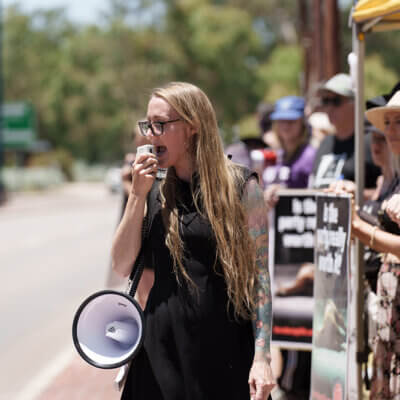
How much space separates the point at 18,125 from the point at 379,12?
37783mm

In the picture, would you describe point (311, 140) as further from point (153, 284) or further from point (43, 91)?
point (43, 91)

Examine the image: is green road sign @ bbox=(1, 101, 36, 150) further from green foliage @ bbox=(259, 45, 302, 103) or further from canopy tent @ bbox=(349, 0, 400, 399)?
canopy tent @ bbox=(349, 0, 400, 399)

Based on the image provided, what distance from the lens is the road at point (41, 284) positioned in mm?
6605

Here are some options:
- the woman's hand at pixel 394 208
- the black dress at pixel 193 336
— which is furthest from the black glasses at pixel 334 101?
the black dress at pixel 193 336

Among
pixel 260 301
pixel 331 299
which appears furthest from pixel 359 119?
pixel 260 301

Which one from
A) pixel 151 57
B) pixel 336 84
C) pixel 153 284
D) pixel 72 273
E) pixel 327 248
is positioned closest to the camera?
pixel 153 284

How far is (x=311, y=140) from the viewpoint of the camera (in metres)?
7.64

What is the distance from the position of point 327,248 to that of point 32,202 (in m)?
32.5

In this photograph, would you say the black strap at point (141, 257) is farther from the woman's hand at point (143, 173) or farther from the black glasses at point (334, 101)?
the black glasses at point (334, 101)

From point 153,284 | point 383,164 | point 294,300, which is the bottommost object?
point 294,300

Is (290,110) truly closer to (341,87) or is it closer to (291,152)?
(291,152)

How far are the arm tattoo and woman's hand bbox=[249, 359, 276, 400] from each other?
0.03 m

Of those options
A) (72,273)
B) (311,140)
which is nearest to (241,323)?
(311,140)

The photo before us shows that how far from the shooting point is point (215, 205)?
2.59 meters
